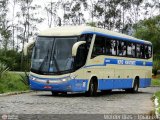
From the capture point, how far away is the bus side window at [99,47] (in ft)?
82.7

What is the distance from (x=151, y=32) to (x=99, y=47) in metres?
48.7

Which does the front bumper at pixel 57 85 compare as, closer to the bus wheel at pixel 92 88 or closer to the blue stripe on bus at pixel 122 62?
the bus wheel at pixel 92 88

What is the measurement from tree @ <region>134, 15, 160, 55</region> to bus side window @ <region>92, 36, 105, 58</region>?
156 ft

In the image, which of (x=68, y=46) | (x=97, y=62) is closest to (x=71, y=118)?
(x=68, y=46)

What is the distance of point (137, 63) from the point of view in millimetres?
31422

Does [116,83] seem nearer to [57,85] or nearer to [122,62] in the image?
[122,62]

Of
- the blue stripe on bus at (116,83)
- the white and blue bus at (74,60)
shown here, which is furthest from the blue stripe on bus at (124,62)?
the blue stripe on bus at (116,83)

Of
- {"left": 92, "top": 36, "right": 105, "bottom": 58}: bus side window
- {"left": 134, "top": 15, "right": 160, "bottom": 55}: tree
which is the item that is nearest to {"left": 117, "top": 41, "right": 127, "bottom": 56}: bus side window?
{"left": 92, "top": 36, "right": 105, "bottom": 58}: bus side window

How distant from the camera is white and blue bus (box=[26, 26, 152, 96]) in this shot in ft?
77.0

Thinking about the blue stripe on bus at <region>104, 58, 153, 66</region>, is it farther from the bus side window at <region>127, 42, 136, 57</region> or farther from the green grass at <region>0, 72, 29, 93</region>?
the green grass at <region>0, 72, 29, 93</region>

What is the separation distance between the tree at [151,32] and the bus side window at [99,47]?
47.5 metres

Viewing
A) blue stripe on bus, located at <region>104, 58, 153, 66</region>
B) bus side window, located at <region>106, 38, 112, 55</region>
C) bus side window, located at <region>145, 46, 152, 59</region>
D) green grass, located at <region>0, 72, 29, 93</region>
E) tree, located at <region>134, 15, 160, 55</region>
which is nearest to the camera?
bus side window, located at <region>106, 38, 112, 55</region>

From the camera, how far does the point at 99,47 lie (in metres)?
25.7

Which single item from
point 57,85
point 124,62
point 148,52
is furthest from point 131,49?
point 57,85
